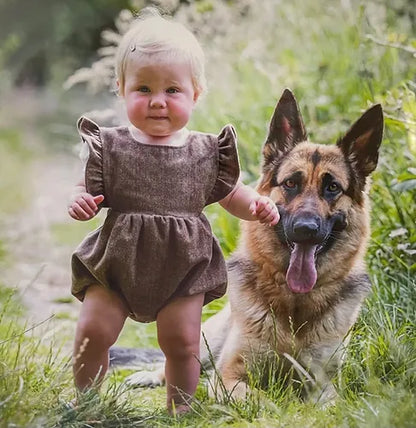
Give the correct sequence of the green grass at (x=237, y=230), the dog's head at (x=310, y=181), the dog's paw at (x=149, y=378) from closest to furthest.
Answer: the green grass at (x=237, y=230)
the dog's head at (x=310, y=181)
the dog's paw at (x=149, y=378)

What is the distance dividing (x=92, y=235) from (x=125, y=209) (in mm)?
211

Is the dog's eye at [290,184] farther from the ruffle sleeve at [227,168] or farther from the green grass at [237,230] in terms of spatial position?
the green grass at [237,230]

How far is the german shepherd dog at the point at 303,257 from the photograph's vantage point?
3424 millimetres

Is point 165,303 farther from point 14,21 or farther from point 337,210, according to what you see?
point 14,21

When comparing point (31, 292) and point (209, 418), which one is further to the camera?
point (31, 292)

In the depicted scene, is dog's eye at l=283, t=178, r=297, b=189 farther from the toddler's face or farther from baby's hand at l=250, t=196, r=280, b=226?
the toddler's face

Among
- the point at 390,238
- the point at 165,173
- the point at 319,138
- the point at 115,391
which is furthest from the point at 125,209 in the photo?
the point at 319,138

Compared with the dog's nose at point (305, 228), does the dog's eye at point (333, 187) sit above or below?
above

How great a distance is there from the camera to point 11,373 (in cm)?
274

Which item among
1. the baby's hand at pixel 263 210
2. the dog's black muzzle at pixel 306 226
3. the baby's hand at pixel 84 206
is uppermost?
the baby's hand at pixel 84 206

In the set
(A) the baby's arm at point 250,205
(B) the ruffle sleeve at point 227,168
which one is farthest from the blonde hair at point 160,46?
(A) the baby's arm at point 250,205

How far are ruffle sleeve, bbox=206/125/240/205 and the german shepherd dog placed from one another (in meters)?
0.37

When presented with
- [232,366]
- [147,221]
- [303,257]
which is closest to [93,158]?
[147,221]

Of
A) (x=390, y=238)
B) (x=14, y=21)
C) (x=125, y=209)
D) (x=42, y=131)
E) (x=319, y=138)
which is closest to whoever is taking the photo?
(x=125, y=209)
